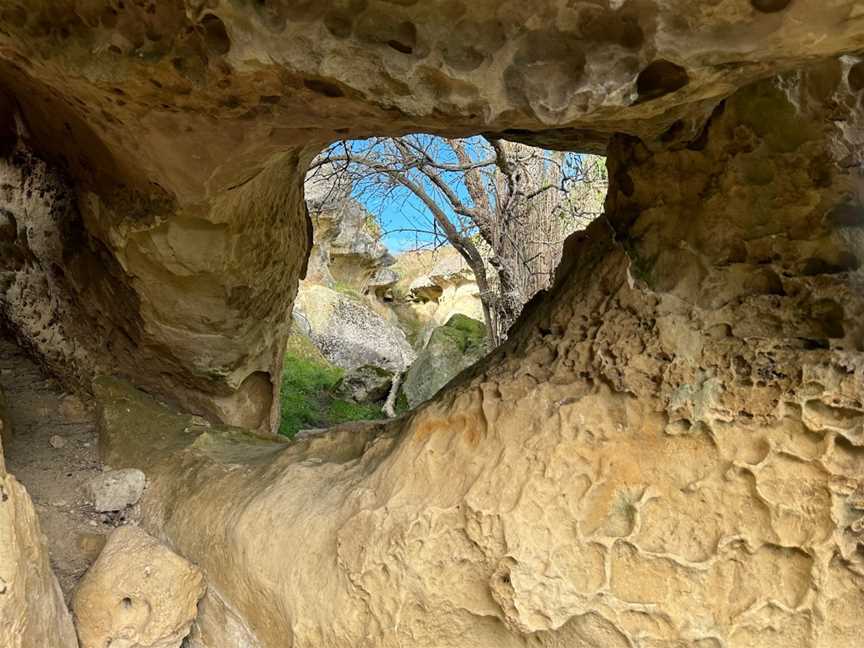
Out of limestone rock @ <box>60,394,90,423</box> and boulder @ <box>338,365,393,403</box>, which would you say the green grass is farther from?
limestone rock @ <box>60,394,90,423</box>

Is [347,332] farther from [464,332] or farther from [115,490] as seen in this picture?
[115,490]

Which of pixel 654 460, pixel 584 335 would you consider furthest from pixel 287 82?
pixel 654 460

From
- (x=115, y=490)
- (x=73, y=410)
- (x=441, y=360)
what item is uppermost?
(x=441, y=360)

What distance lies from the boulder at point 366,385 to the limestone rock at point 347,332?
2.42 meters

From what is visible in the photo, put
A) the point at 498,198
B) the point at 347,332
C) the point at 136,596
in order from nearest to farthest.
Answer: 1. the point at 136,596
2. the point at 498,198
3. the point at 347,332

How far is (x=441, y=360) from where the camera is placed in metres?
7.12

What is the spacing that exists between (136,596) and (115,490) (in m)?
0.66

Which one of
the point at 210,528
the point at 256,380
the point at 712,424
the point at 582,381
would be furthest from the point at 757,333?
the point at 256,380

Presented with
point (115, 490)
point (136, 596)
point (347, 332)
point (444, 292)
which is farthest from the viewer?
point (444, 292)

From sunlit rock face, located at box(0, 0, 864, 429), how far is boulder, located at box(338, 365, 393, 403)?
433 cm

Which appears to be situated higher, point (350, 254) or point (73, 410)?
point (350, 254)

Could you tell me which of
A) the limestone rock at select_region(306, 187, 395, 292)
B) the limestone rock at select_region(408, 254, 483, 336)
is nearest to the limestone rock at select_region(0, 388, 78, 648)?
the limestone rock at select_region(306, 187, 395, 292)

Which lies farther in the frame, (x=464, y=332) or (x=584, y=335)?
(x=464, y=332)

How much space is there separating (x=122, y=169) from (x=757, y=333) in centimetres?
201
